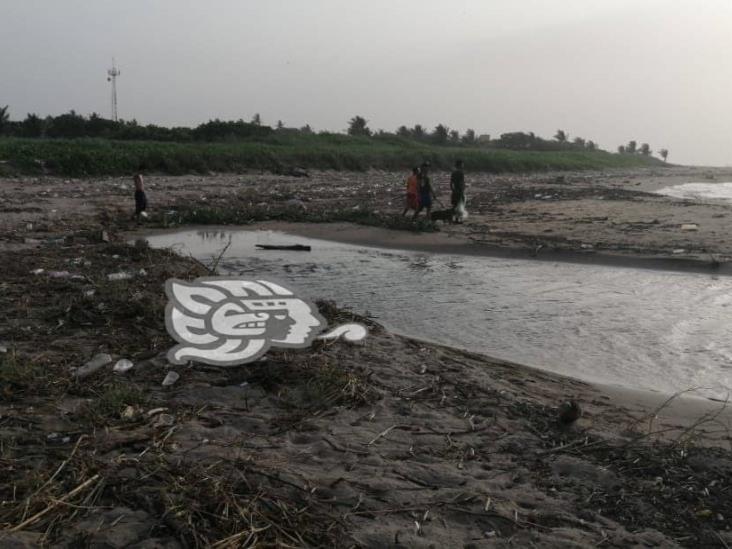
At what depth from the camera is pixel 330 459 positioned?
10.8 feet

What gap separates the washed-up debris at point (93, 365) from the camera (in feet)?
13.7

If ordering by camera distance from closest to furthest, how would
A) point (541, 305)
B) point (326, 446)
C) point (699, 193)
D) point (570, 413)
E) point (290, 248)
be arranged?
1. point (326, 446)
2. point (570, 413)
3. point (541, 305)
4. point (290, 248)
5. point (699, 193)

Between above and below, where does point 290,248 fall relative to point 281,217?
below

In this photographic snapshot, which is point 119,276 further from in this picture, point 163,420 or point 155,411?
point 163,420

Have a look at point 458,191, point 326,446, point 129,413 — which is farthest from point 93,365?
point 458,191

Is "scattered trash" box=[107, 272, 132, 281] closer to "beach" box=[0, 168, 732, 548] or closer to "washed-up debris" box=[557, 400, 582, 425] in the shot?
"beach" box=[0, 168, 732, 548]

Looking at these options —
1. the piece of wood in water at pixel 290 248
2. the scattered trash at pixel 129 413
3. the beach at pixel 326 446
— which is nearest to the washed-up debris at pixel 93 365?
the beach at pixel 326 446

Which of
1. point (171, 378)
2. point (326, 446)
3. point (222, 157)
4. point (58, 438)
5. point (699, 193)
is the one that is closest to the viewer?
point (58, 438)

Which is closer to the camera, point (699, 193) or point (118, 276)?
point (118, 276)

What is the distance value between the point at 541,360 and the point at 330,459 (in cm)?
298

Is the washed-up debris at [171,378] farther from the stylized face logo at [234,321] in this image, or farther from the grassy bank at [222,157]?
the grassy bank at [222,157]

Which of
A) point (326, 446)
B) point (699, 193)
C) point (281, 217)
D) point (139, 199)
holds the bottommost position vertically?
point (281, 217)

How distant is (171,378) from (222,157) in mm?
23776

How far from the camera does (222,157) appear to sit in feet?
88.1
